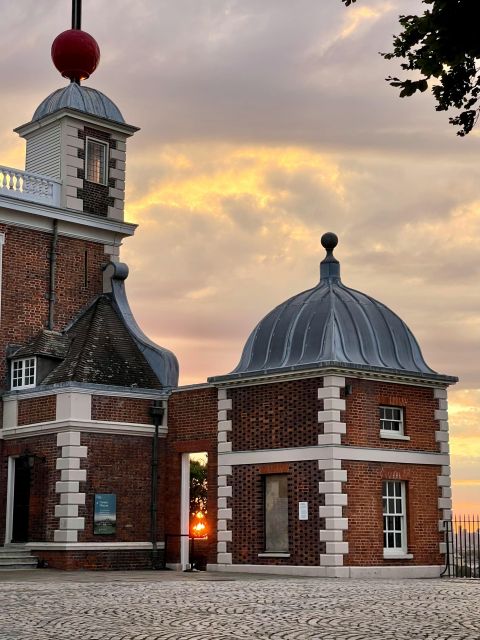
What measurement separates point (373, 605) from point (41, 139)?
2133 centimetres

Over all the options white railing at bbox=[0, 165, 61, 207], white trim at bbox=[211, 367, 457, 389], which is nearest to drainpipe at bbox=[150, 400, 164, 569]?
white trim at bbox=[211, 367, 457, 389]

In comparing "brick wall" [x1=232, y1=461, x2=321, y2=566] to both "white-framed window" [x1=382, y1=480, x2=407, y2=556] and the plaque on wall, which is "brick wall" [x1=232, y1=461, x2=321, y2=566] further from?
the plaque on wall

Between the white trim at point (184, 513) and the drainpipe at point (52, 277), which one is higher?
the drainpipe at point (52, 277)

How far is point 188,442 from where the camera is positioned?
27234 millimetres

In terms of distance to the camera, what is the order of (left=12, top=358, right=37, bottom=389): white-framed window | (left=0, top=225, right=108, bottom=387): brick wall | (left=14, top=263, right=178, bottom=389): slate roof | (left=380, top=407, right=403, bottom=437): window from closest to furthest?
(left=380, top=407, right=403, bottom=437): window
(left=14, top=263, right=178, bottom=389): slate roof
(left=12, top=358, right=37, bottom=389): white-framed window
(left=0, top=225, right=108, bottom=387): brick wall

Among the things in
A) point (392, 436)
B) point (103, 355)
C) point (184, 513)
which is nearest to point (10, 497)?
point (103, 355)

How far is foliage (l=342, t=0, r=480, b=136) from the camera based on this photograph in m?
8.88

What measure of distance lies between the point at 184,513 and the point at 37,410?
4650 mm

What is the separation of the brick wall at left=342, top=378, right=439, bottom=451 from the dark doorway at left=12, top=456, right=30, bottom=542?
28.5 ft

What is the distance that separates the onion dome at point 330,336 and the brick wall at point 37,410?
13.8ft

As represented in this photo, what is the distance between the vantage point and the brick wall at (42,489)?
86.6ft

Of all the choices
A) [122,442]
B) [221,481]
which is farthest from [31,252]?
[221,481]

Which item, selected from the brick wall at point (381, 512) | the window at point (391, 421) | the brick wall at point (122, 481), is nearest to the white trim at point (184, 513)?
the brick wall at point (122, 481)

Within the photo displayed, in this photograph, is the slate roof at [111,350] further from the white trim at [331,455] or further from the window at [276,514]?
the window at [276,514]
